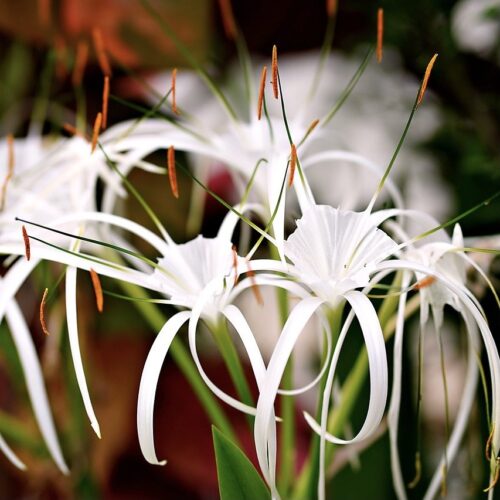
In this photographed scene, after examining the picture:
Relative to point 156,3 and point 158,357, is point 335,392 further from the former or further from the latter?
point 156,3

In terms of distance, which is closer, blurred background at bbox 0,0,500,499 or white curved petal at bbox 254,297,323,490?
white curved petal at bbox 254,297,323,490

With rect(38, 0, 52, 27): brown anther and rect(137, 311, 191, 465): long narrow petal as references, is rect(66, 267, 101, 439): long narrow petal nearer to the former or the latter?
rect(137, 311, 191, 465): long narrow petal

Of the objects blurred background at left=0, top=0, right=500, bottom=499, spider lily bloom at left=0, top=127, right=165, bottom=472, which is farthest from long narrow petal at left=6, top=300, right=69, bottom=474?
blurred background at left=0, top=0, right=500, bottom=499

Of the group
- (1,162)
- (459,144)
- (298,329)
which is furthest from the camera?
(459,144)

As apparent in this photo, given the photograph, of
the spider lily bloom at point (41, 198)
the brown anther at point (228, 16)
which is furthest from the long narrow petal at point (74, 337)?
the brown anther at point (228, 16)

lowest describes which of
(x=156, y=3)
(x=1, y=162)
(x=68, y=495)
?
(x=68, y=495)

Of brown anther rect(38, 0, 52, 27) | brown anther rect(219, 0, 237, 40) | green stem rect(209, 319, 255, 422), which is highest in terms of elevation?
brown anther rect(38, 0, 52, 27)

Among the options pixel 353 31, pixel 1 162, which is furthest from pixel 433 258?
pixel 353 31
